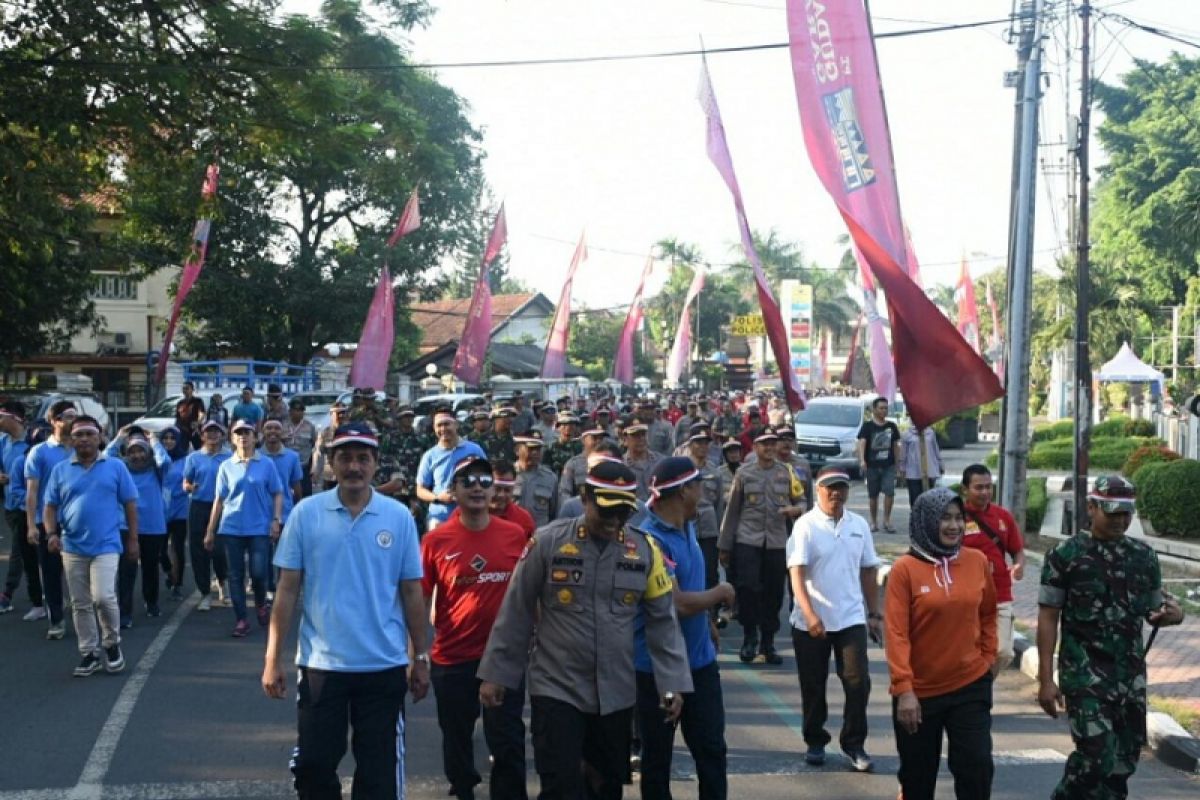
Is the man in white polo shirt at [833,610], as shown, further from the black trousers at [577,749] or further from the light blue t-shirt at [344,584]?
the light blue t-shirt at [344,584]

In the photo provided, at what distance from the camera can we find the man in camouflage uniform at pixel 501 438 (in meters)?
12.7

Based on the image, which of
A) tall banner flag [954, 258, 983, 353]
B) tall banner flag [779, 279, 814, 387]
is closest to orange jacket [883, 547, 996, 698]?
tall banner flag [954, 258, 983, 353]

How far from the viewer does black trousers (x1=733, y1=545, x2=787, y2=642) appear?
9984 mm

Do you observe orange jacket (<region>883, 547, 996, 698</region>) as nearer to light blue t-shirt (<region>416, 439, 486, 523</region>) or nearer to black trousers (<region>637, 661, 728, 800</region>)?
black trousers (<region>637, 661, 728, 800</region>)

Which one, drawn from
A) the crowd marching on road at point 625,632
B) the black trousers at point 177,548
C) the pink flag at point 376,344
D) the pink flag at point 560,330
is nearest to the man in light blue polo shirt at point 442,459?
the crowd marching on road at point 625,632

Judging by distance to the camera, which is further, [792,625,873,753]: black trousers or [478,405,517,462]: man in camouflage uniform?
[478,405,517,462]: man in camouflage uniform

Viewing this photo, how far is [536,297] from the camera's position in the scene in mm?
73938

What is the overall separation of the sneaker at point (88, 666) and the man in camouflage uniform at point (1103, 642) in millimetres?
6291

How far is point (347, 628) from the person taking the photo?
16.9 feet

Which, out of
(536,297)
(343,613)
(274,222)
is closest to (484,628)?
(343,613)

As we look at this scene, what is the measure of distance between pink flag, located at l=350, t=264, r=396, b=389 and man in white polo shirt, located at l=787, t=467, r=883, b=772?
51.7 feet

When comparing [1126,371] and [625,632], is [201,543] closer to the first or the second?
[625,632]

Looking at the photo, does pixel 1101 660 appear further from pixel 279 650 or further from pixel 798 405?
pixel 798 405

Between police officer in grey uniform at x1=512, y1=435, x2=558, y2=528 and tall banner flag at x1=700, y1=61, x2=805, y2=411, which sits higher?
tall banner flag at x1=700, y1=61, x2=805, y2=411
